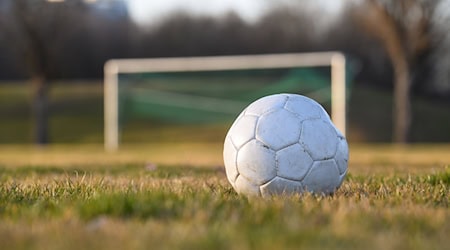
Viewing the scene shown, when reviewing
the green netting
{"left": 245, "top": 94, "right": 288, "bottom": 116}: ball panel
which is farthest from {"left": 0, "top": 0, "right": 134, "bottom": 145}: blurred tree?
{"left": 245, "top": 94, "right": 288, "bottom": 116}: ball panel

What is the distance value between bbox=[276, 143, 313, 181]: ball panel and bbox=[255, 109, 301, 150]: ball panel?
5 cm

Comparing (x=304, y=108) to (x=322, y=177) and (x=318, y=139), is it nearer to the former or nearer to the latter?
(x=318, y=139)

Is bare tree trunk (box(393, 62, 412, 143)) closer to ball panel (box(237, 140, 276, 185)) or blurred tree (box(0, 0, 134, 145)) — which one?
blurred tree (box(0, 0, 134, 145))

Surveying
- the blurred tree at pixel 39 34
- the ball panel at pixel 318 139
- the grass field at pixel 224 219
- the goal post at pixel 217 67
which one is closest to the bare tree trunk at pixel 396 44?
the goal post at pixel 217 67

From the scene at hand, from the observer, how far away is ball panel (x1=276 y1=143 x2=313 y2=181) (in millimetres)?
4199

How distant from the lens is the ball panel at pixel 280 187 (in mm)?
4195

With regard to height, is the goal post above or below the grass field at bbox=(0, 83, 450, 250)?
above

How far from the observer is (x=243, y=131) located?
4.33 m

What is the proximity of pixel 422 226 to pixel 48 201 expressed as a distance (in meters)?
2.02

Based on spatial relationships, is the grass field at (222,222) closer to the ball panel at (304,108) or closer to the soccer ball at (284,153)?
the soccer ball at (284,153)

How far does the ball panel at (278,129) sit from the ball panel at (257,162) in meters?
0.05

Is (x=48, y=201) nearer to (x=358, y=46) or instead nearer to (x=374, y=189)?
(x=374, y=189)

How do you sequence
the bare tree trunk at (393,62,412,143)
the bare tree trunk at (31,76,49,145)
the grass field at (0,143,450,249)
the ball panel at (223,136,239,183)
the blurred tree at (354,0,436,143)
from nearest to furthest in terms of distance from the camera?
the grass field at (0,143,450,249) < the ball panel at (223,136,239,183) < the blurred tree at (354,0,436,143) < the bare tree trunk at (393,62,412,143) < the bare tree trunk at (31,76,49,145)

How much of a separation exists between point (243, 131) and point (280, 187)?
42 centimetres
